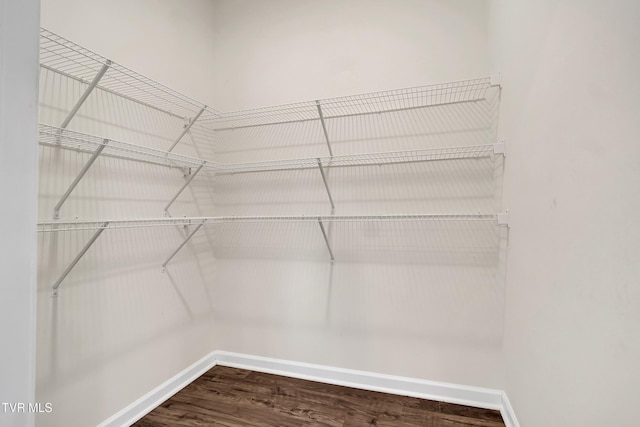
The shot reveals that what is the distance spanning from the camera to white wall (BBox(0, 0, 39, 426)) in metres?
0.51

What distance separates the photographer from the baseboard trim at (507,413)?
1438mm

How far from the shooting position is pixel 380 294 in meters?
1.91

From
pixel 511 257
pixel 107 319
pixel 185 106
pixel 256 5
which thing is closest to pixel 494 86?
pixel 511 257

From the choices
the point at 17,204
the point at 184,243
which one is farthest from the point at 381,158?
the point at 17,204

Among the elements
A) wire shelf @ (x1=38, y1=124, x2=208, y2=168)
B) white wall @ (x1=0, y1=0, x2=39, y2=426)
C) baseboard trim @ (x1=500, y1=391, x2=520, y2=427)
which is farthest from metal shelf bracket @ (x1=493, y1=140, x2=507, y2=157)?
white wall @ (x1=0, y1=0, x2=39, y2=426)

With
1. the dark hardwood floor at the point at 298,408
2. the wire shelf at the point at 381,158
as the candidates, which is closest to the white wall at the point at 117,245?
the dark hardwood floor at the point at 298,408

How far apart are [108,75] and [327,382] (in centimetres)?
215

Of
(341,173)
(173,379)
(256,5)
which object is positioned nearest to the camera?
(173,379)

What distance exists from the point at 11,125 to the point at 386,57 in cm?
187

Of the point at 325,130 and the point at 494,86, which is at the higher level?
the point at 494,86

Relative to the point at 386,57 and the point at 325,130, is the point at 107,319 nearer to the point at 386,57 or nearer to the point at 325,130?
the point at 325,130

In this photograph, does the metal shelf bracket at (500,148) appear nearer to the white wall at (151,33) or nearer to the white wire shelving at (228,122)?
the white wire shelving at (228,122)

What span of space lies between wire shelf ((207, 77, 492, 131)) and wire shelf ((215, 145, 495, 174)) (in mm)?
297

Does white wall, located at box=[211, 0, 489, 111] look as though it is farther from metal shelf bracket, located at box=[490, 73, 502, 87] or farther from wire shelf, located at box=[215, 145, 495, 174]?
wire shelf, located at box=[215, 145, 495, 174]
